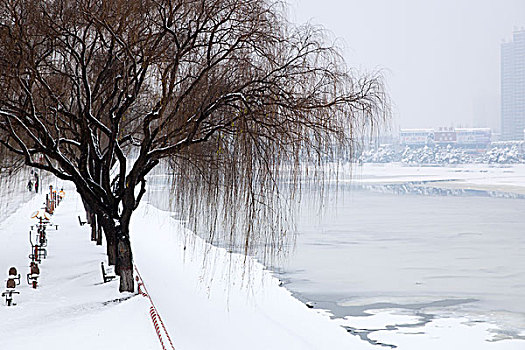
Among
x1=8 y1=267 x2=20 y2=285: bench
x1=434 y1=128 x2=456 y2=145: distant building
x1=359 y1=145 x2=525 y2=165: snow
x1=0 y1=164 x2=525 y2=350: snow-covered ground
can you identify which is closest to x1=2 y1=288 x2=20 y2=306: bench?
x1=0 y1=164 x2=525 y2=350: snow-covered ground

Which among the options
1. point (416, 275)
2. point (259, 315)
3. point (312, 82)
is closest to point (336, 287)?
point (416, 275)

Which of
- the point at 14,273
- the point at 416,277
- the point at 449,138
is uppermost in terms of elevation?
the point at 449,138

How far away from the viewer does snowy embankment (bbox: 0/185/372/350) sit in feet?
31.4

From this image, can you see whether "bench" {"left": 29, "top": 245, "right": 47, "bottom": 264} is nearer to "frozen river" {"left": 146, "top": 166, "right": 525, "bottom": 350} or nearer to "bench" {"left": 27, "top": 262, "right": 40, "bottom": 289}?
"bench" {"left": 27, "top": 262, "right": 40, "bottom": 289}

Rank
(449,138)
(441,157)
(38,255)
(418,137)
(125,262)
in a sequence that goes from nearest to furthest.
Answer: (125,262)
(38,255)
(441,157)
(449,138)
(418,137)

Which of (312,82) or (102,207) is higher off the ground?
(312,82)

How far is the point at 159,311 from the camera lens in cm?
1193

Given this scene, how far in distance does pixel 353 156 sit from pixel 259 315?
13.3 feet

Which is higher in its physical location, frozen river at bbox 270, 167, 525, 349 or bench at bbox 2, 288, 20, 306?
bench at bbox 2, 288, 20, 306

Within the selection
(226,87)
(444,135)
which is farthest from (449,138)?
(226,87)

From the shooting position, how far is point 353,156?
10.2m

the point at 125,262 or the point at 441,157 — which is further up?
the point at 441,157

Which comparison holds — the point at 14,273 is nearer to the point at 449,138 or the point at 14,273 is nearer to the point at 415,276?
the point at 415,276

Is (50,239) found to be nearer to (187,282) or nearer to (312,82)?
(187,282)
